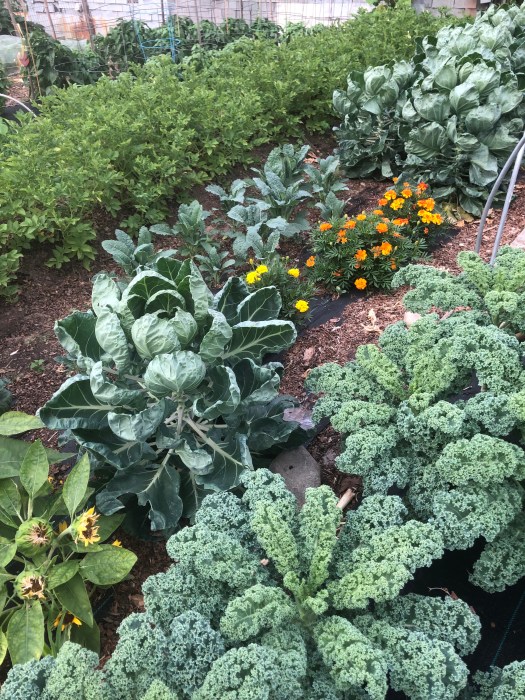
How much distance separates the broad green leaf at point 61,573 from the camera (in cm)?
206

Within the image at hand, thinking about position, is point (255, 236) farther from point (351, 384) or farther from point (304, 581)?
point (304, 581)

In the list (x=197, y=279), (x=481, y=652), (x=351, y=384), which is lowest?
(x=481, y=652)

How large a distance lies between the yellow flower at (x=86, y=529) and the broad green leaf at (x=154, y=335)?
618 millimetres

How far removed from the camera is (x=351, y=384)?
7.97 ft

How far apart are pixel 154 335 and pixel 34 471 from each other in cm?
77

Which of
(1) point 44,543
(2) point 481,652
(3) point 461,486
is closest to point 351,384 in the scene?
(3) point 461,486

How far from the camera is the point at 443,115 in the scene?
459 cm

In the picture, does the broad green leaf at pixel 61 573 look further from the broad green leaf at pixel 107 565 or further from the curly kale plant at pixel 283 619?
the curly kale plant at pixel 283 619

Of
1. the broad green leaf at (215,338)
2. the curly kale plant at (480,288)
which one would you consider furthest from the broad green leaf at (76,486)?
the curly kale plant at (480,288)

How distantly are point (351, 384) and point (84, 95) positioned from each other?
3.87 metres

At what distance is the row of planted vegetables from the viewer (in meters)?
1.59

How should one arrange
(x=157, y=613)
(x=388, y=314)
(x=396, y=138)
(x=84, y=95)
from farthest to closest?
(x=396, y=138) < (x=84, y=95) < (x=388, y=314) < (x=157, y=613)

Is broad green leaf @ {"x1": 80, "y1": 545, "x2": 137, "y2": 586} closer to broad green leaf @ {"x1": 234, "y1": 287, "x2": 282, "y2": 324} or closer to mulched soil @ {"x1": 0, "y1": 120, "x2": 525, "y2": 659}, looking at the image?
mulched soil @ {"x1": 0, "y1": 120, "x2": 525, "y2": 659}

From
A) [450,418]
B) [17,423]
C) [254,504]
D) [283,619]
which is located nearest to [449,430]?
[450,418]
